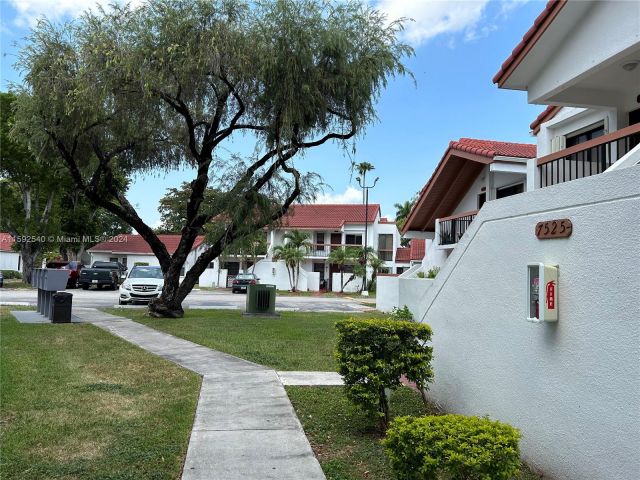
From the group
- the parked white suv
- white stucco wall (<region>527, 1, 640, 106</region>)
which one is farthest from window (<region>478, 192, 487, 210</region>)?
the parked white suv

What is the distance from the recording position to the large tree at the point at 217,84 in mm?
14320

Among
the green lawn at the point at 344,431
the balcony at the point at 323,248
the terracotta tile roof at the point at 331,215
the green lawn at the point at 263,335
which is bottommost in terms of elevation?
the green lawn at the point at 344,431

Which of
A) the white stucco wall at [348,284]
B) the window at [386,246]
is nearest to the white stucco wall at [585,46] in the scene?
the white stucco wall at [348,284]

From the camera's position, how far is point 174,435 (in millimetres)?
5422

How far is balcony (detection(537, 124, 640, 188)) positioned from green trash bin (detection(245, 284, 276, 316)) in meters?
12.1

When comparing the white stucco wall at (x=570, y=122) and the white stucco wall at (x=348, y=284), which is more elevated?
the white stucco wall at (x=570, y=122)

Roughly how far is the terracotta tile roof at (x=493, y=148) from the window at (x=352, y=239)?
3289cm

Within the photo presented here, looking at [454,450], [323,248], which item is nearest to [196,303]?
[454,450]

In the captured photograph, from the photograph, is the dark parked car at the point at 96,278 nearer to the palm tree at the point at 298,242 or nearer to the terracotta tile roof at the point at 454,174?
the palm tree at the point at 298,242

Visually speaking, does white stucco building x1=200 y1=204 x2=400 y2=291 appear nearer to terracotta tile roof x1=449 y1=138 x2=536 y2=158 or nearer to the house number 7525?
terracotta tile roof x1=449 y1=138 x2=536 y2=158

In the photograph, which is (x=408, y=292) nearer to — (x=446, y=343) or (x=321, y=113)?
(x=321, y=113)

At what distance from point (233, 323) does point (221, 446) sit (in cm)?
1130

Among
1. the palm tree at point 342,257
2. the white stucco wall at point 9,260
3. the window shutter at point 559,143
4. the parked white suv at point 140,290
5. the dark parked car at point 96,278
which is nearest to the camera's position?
the window shutter at point 559,143

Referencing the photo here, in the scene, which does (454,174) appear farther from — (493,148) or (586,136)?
(586,136)
